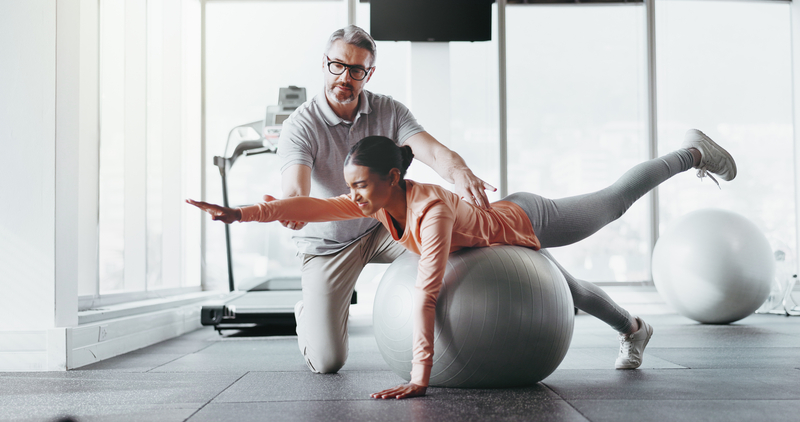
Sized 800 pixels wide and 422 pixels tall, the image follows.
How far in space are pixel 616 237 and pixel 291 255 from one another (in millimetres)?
3216

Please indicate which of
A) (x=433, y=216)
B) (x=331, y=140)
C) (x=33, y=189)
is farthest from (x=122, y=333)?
(x=433, y=216)

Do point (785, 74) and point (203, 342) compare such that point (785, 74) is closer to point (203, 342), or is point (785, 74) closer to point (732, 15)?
point (732, 15)

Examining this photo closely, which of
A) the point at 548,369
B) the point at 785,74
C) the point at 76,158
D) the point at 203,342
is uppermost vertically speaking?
the point at 785,74

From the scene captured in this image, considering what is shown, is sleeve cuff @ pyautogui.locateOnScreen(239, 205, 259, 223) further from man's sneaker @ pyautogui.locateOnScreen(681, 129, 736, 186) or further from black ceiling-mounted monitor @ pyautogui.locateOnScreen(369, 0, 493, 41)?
black ceiling-mounted monitor @ pyautogui.locateOnScreen(369, 0, 493, 41)

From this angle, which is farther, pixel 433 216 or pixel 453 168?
pixel 453 168

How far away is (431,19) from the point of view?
16.7 ft

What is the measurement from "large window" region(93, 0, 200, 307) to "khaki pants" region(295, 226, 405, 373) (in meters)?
1.61

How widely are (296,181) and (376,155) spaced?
1.73ft

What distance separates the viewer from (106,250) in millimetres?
3467

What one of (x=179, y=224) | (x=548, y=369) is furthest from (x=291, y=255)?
(x=548, y=369)

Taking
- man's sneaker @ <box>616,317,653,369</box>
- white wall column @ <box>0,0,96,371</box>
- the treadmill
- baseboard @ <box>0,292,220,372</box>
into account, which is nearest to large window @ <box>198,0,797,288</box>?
the treadmill

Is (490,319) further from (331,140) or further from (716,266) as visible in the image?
(716,266)

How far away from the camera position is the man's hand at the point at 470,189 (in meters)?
1.88

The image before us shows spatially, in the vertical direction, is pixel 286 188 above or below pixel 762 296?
above
